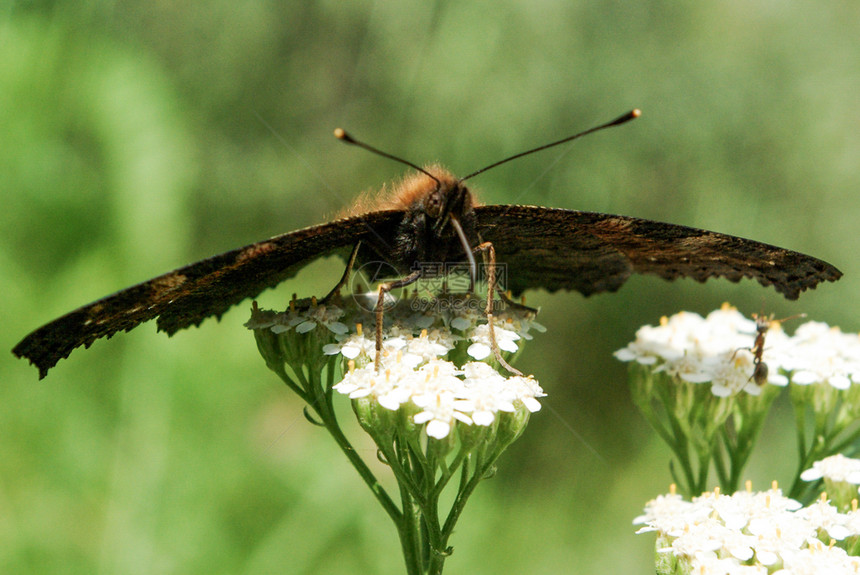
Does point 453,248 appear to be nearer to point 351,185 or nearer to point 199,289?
point 199,289

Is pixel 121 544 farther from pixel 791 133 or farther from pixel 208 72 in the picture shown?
pixel 791 133

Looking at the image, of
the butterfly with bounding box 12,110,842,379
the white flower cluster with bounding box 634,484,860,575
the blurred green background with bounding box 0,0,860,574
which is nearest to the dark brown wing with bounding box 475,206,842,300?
the butterfly with bounding box 12,110,842,379

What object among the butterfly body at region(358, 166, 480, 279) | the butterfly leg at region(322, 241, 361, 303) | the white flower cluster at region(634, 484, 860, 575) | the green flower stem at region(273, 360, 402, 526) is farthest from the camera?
the butterfly leg at region(322, 241, 361, 303)

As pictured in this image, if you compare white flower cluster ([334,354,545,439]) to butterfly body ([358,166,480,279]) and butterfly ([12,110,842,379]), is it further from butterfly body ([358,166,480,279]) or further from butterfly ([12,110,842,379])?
butterfly body ([358,166,480,279])

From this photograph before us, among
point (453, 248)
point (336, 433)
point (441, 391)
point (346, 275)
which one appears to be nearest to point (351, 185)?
point (346, 275)

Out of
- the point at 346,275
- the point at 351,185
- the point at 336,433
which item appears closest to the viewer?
the point at 336,433
